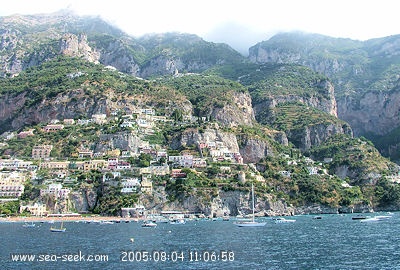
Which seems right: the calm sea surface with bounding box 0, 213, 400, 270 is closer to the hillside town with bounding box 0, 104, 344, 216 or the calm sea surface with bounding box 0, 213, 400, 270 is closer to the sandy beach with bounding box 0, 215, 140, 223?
the sandy beach with bounding box 0, 215, 140, 223

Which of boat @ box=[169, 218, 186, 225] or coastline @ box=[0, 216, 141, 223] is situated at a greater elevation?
coastline @ box=[0, 216, 141, 223]

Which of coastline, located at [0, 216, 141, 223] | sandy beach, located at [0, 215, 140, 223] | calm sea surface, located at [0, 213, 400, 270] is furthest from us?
sandy beach, located at [0, 215, 140, 223]

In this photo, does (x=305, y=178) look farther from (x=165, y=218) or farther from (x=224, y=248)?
(x=224, y=248)

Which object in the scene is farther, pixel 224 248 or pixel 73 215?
pixel 73 215

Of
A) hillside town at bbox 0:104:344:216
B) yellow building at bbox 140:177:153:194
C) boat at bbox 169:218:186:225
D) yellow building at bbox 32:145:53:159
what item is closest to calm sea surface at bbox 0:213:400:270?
boat at bbox 169:218:186:225

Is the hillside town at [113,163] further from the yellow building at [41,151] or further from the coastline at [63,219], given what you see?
the coastline at [63,219]

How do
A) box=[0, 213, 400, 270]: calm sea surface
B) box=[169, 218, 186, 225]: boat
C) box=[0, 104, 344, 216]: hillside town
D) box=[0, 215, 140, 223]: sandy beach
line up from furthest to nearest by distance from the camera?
box=[0, 104, 344, 216]: hillside town → box=[0, 215, 140, 223]: sandy beach → box=[169, 218, 186, 225]: boat → box=[0, 213, 400, 270]: calm sea surface

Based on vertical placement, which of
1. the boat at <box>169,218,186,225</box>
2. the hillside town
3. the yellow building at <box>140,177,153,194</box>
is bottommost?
the boat at <box>169,218,186,225</box>

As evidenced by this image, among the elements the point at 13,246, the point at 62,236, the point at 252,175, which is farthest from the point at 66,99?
the point at 13,246

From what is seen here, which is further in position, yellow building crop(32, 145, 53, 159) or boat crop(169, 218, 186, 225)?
yellow building crop(32, 145, 53, 159)
